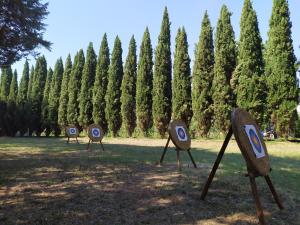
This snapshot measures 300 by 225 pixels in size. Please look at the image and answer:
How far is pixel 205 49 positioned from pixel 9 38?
839 inches

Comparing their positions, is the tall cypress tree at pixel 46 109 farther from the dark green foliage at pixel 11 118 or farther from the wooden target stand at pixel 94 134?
the wooden target stand at pixel 94 134

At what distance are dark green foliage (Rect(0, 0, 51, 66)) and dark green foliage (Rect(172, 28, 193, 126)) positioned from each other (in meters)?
18.7

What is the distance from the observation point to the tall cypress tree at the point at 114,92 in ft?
120

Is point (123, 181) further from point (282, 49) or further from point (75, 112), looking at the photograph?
point (75, 112)

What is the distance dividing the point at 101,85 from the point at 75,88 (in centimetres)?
494

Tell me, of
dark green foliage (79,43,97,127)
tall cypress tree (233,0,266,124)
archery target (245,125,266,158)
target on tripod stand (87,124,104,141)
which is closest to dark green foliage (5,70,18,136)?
dark green foliage (79,43,97,127)

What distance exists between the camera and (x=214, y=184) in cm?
819

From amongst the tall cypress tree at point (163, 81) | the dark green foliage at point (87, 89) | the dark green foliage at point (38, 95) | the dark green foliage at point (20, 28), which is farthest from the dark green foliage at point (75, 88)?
the dark green foliage at point (20, 28)

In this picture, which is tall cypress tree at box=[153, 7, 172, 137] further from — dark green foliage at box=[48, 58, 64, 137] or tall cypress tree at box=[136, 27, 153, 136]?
dark green foliage at box=[48, 58, 64, 137]

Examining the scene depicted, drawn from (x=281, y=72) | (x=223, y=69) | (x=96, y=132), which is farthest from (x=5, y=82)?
(x=281, y=72)

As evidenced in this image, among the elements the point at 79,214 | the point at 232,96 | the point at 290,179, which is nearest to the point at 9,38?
the point at 79,214

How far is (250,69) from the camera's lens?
1037 inches

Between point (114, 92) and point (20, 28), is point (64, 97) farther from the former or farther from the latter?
point (20, 28)

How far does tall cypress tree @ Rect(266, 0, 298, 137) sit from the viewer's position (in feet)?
81.1
